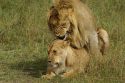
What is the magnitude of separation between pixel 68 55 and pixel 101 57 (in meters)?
0.78

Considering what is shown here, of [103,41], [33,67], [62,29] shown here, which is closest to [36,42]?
[33,67]

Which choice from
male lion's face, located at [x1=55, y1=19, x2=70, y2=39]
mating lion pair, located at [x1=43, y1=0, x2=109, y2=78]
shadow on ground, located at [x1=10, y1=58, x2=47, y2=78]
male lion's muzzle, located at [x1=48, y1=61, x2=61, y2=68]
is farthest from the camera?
shadow on ground, located at [x1=10, y1=58, x2=47, y2=78]

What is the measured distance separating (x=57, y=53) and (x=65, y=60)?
0.27m

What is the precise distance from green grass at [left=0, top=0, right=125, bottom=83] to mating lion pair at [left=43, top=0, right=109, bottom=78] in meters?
0.20

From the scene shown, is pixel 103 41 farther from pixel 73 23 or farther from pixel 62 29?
pixel 62 29

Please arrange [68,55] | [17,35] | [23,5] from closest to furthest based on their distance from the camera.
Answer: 1. [68,55]
2. [17,35]
3. [23,5]

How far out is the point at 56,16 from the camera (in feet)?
24.1

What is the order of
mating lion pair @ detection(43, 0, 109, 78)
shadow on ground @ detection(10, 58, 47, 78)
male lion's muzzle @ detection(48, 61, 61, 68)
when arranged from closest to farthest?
male lion's muzzle @ detection(48, 61, 61, 68) < mating lion pair @ detection(43, 0, 109, 78) < shadow on ground @ detection(10, 58, 47, 78)

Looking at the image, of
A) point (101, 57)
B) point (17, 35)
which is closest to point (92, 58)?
point (101, 57)

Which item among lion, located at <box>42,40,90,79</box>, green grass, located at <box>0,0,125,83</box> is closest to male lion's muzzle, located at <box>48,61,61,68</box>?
lion, located at <box>42,40,90,79</box>

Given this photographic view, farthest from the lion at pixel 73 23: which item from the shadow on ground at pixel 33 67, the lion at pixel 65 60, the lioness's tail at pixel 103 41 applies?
the shadow on ground at pixel 33 67

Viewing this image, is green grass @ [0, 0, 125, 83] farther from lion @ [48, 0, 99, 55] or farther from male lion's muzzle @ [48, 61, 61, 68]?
lion @ [48, 0, 99, 55]

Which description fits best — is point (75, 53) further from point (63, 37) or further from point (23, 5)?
point (23, 5)

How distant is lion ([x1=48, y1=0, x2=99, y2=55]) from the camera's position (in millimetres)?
7234
